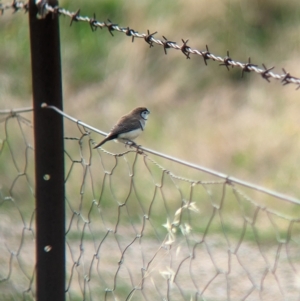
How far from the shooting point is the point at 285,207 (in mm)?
5859

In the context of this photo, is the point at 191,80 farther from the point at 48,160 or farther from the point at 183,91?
the point at 48,160

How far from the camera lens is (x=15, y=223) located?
5.45 m

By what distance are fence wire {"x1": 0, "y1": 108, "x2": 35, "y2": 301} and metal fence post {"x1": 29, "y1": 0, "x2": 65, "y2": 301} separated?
39cm

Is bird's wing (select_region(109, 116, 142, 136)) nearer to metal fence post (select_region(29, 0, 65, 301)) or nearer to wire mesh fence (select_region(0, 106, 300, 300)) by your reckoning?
wire mesh fence (select_region(0, 106, 300, 300))

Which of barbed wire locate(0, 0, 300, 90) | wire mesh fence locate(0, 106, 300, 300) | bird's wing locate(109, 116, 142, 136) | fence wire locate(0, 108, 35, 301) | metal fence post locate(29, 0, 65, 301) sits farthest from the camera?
wire mesh fence locate(0, 106, 300, 300)

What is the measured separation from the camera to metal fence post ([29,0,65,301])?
2592 mm

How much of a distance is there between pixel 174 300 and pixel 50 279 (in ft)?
6.33

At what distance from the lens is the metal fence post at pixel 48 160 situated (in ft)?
8.50

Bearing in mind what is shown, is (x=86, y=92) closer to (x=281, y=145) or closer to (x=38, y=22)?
(x=281, y=145)

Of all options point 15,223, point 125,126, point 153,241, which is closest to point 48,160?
point 125,126

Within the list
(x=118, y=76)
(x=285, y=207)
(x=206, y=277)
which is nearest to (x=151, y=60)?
(x=118, y=76)

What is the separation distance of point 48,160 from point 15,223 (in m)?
2.96

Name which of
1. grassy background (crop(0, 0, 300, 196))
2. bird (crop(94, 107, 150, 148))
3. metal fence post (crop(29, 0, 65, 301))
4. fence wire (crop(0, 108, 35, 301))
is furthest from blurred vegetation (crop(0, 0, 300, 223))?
metal fence post (crop(29, 0, 65, 301))

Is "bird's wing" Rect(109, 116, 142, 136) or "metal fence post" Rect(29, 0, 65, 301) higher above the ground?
"bird's wing" Rect(109, 116, 142, 136)
